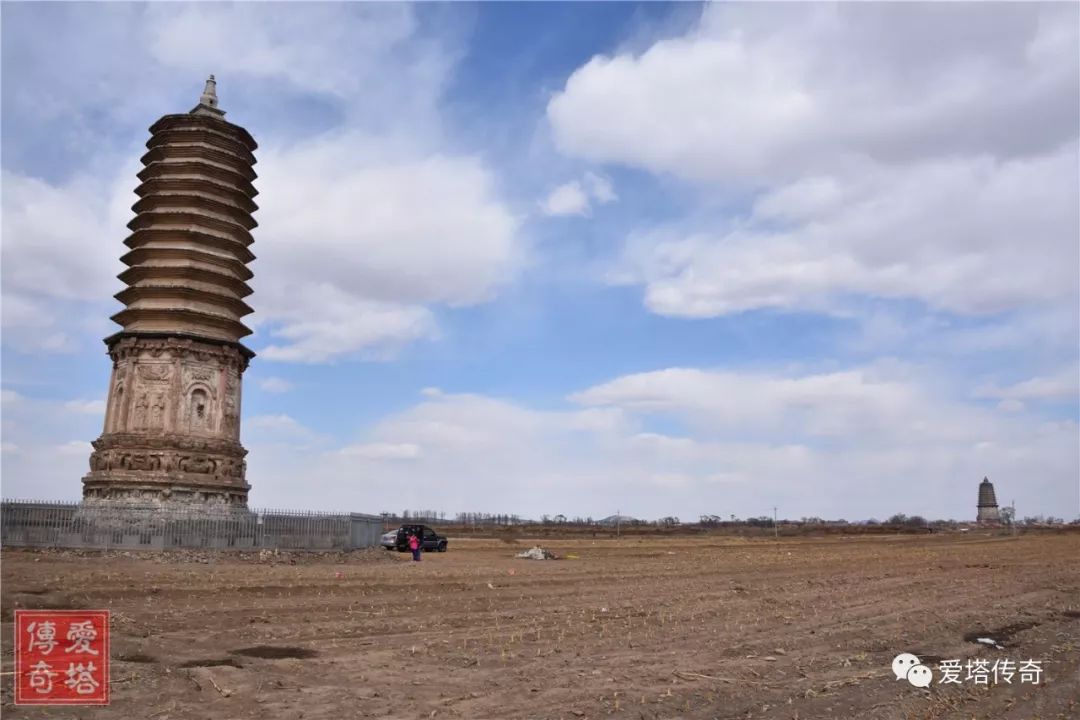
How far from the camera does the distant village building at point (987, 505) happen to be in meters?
139

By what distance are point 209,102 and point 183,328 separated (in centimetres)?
954

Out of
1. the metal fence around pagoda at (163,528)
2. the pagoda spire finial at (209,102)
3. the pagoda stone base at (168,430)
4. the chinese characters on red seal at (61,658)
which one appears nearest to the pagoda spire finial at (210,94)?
the pagoda spire finial at (209,102)

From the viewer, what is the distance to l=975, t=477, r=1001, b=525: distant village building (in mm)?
138750

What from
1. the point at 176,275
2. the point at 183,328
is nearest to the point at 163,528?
the point at 183,328

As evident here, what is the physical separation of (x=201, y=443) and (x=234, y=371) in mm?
2977

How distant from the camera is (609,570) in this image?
28453mm

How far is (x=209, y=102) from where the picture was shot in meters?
31.3

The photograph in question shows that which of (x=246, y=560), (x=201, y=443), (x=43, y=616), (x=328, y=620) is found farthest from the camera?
(x=201, y=443)

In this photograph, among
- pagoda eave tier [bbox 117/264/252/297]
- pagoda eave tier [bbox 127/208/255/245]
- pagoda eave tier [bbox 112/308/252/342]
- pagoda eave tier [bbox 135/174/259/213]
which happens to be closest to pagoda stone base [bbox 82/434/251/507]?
pagoda eave tier [bbox 112/308/252/342]

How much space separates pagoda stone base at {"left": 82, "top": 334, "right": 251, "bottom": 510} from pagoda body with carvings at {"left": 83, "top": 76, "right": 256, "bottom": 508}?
3 cm

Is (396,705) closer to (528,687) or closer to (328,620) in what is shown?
(528,687)

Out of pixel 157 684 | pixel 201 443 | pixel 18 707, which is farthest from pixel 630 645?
pixel 201 443

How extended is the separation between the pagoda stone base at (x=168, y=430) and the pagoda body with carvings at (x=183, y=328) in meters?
0.03

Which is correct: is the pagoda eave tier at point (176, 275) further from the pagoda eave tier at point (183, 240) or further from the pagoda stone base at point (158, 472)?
the pagoda stone base at point (158, 472)
